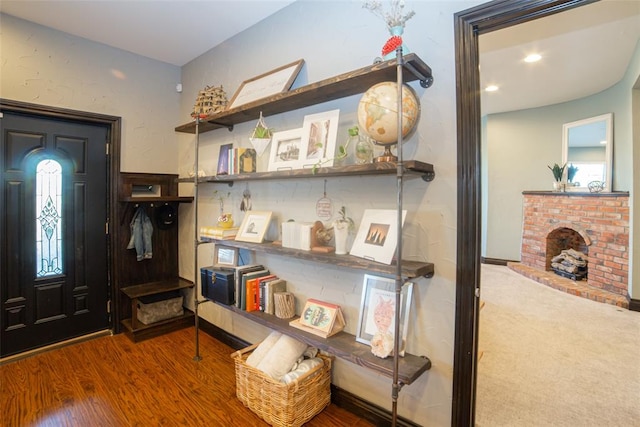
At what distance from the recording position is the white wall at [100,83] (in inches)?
97.7

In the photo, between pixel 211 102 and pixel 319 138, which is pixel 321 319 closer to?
pixel 319 138

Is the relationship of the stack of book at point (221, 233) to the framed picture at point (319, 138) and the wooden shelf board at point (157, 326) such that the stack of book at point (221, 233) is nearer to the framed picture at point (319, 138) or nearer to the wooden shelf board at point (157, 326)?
the framed picture at point (319, 138)

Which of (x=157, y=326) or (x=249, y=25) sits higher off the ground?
(x=249, y=25)

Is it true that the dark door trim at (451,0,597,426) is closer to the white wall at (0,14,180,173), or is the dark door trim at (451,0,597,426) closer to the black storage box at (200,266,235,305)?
the black storage box at (200,266,235,305)

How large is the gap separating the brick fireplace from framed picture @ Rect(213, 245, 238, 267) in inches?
179

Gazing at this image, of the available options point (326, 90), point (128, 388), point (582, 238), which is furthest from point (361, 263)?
point (582, 238)

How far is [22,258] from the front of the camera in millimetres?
2562

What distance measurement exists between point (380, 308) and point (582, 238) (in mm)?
4812

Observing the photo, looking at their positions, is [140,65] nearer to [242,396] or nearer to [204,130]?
[204,130]

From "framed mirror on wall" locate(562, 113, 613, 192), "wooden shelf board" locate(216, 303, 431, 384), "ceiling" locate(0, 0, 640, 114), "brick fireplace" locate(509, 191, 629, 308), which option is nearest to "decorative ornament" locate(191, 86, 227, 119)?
"ceiling" locate(0, 0, 640, 114)

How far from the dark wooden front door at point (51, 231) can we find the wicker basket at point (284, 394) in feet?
6.28

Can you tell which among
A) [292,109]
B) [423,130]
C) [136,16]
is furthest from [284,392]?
[136,16]

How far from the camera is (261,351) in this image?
204cm

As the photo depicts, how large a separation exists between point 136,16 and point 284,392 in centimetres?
292
